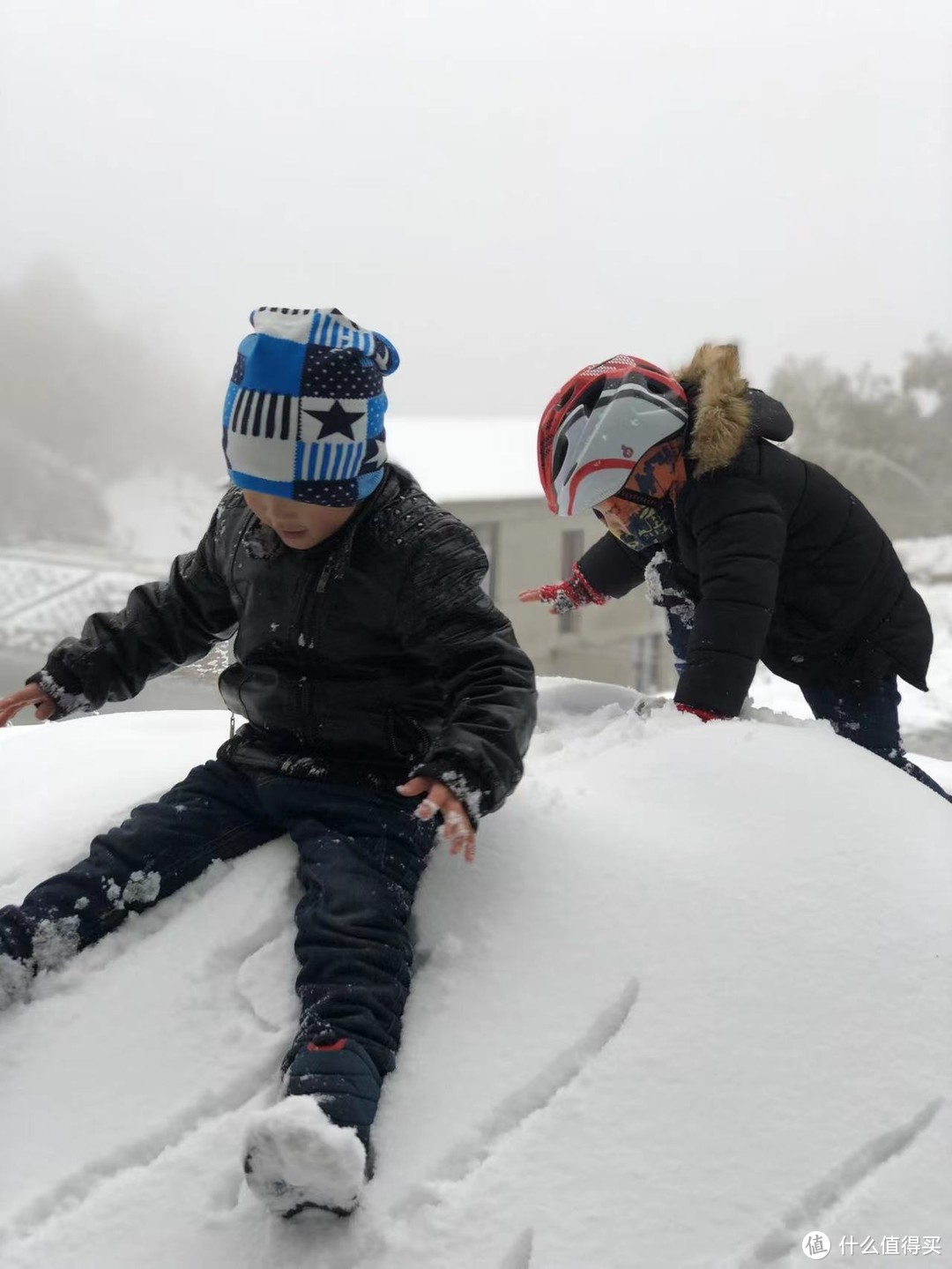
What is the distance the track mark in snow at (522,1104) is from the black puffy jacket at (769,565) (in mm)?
646

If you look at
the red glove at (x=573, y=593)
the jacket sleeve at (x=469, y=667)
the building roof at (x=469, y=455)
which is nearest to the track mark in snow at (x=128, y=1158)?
the jacket sleeve at (x=469, y=667)

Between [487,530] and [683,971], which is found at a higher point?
[683,971]

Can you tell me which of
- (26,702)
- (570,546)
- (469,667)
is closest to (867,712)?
(469,667)

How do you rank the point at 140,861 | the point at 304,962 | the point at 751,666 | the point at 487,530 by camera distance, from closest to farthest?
the point at 304,962
the point at 140,861
the point at 751,666
the point at 487,530

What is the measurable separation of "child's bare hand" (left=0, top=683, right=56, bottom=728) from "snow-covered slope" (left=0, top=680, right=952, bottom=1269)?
5.9 inches

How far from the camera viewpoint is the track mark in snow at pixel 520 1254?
0.81 m

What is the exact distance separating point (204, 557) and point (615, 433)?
694 millimetres

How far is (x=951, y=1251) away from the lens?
2.77ft

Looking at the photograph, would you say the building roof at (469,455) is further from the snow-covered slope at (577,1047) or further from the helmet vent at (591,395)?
the snow-covered slope at (577,1047)

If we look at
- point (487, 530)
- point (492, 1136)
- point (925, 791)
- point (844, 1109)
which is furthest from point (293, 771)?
point (487, 530)

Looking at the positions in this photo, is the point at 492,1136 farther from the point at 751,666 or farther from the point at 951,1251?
the point at 751,666

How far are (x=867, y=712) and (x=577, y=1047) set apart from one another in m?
1.08

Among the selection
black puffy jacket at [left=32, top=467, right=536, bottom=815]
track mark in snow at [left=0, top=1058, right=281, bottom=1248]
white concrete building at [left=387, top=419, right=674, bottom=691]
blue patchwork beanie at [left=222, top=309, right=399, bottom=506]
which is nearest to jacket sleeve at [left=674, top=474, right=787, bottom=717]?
black puffy jacket at [left=32, top=467, right=536, bottom=815]

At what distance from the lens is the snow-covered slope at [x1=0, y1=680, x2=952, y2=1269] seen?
33.3 inches
